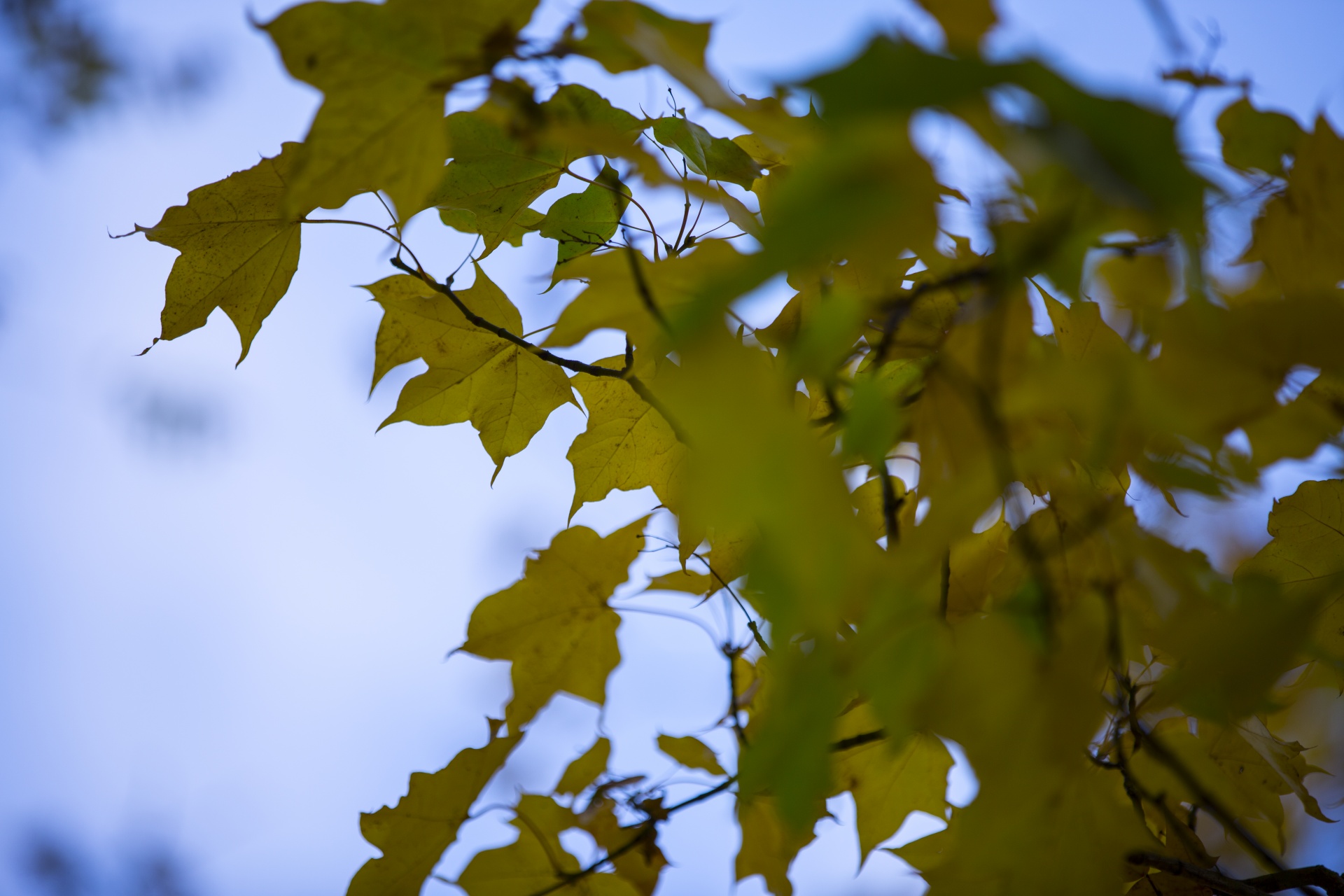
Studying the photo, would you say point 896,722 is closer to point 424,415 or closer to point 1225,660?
point 1225,660

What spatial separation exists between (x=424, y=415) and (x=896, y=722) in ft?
1.47

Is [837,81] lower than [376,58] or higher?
lower

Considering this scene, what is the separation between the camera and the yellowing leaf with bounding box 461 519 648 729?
54 centimetres

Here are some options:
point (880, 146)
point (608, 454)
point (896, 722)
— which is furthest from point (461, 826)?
point (880, 146)

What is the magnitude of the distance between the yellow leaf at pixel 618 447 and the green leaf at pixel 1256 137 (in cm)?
35

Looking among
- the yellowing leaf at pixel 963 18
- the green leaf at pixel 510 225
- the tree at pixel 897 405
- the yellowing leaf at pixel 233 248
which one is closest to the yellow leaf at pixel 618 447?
the tree at pixel 897 405

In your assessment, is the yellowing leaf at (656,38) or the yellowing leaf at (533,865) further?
the yellowing leaf at (533,865)

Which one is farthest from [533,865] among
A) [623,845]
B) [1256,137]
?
[1256,137]

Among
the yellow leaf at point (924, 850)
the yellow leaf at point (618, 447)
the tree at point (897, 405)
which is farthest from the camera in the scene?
the yellow leaf at point (618, 447)

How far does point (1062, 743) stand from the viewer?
0.82 feet

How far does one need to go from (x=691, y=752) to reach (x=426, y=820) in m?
0.21

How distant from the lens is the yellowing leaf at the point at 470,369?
55cm

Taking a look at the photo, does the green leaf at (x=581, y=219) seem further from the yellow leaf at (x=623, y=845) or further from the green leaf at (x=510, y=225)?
the yellow leaf at (x=623, y=845)

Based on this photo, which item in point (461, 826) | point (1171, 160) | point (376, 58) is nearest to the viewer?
point (1171, 160)
